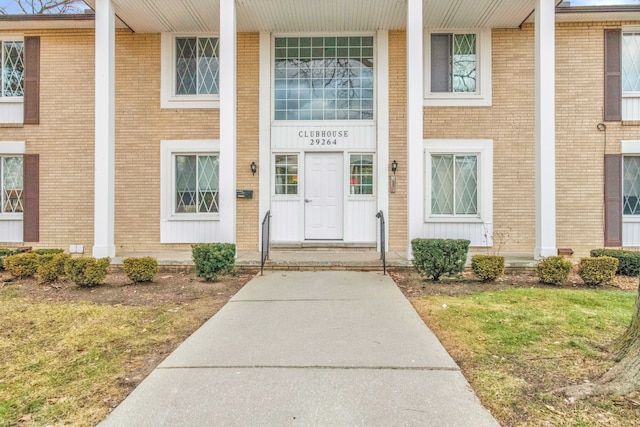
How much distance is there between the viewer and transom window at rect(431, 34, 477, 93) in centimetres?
936

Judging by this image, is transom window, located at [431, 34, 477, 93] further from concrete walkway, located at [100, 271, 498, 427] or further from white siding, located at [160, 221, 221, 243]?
concrete walkway, located at [100, 271, 498, 427]

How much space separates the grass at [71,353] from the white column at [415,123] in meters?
4.50

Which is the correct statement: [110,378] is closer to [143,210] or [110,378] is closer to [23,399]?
[23,399]

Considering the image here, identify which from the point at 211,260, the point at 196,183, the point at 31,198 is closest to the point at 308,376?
the point at 211,260

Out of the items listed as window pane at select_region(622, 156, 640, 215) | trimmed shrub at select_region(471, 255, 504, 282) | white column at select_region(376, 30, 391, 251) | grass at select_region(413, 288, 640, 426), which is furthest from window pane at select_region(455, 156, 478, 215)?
grass at select_region(413, 288, 640, 426)

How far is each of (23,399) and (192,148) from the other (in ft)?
24.0

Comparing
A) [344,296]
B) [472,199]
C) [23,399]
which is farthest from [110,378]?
[472,199]

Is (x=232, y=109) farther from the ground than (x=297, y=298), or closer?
farther from the ground

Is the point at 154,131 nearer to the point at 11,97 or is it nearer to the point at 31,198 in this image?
the point at 31,198

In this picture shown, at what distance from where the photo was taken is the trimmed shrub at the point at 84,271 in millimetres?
6105

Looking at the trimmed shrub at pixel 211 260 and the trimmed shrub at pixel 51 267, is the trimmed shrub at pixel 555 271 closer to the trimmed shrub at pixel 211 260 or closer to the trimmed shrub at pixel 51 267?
the trimmed shrub at pixel 211 260

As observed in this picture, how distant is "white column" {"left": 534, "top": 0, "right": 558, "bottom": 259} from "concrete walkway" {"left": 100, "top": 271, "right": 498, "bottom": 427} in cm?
434

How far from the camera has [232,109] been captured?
7773 millimetres

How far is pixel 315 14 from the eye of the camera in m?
8.62
